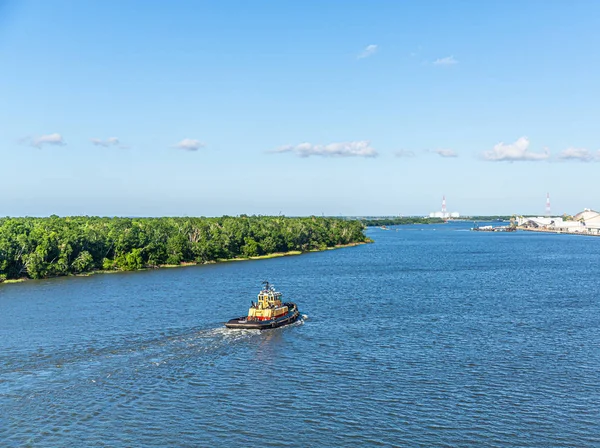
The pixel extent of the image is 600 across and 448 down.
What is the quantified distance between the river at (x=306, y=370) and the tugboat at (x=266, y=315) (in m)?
1.42

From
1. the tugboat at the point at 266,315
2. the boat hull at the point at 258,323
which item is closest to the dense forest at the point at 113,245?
the tugboat at the point at 266,315

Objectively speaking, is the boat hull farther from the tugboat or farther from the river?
the river

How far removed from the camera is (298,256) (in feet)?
591

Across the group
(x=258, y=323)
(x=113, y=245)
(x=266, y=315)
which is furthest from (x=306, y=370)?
(x=113, y=245)

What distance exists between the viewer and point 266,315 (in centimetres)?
6856

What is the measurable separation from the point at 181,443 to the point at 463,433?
61.7 feet

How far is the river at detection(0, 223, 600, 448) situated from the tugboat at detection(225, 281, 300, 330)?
4.67 ft

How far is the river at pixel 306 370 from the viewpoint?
38469 millimetres

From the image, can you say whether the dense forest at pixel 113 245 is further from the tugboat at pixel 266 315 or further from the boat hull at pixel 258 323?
the boat hull at pixel 258 323

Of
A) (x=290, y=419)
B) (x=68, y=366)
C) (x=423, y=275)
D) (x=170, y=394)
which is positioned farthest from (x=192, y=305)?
(x=423, y=275)

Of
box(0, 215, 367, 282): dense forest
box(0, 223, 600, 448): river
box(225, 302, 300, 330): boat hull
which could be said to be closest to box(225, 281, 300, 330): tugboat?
box(225, 302, 300, 330): boat hull

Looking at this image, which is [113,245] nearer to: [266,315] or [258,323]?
[266,315]

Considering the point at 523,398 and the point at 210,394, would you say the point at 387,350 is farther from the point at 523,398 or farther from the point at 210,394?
the point at 210,394

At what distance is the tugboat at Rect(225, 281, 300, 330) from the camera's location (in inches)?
2598
